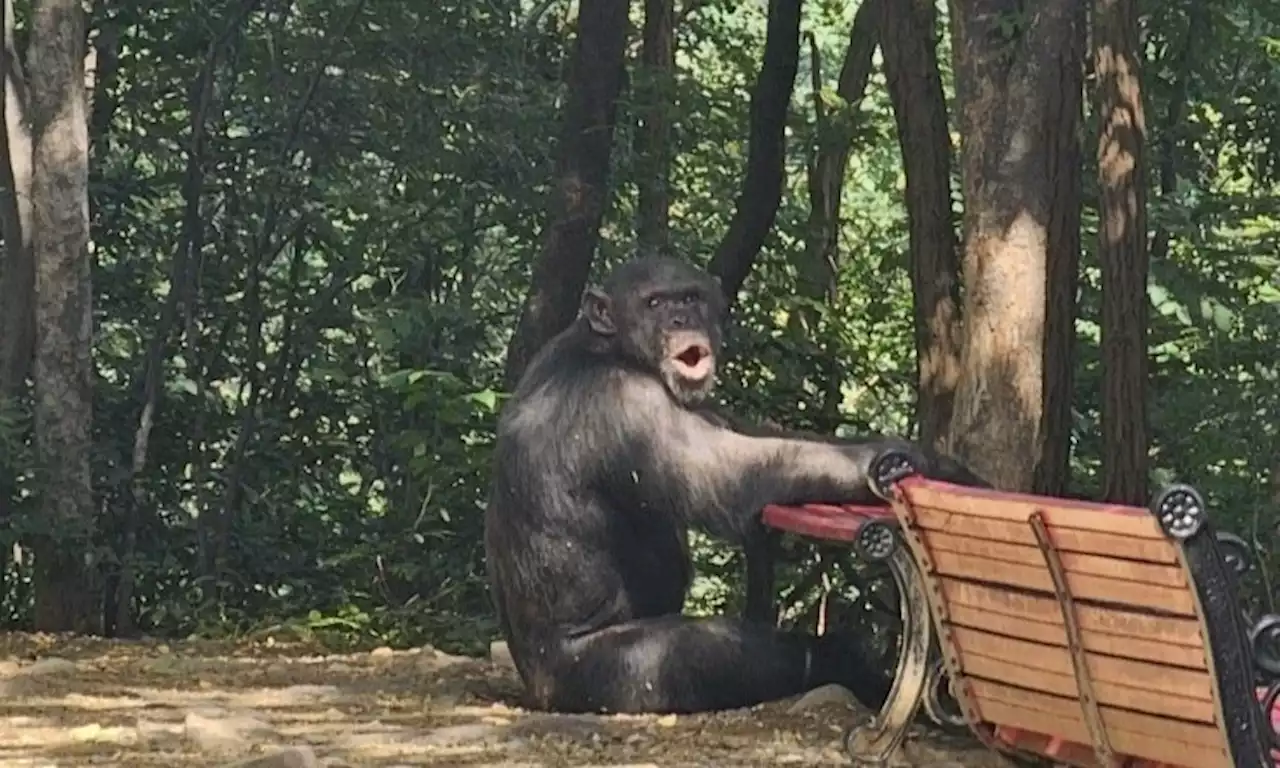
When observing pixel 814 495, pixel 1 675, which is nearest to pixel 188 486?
pixel 1 675

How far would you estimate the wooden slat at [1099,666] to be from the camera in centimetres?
402

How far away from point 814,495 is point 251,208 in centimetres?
700

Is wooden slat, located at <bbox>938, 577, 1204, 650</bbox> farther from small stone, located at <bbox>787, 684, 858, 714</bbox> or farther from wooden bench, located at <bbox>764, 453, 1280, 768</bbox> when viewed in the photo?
small stone, located at <bbox>787, 684, 858, 714</bbox>

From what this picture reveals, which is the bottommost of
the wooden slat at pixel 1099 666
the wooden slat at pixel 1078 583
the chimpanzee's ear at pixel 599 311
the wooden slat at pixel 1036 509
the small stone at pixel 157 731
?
the small stone at pixel 157 731

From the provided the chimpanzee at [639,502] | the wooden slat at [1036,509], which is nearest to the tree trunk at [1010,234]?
the chimpanzee at [639,502]

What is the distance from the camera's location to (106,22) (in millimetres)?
11586

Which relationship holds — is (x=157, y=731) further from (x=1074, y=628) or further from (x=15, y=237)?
(x=15, y=237)

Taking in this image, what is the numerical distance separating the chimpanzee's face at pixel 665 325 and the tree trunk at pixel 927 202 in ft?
3.28

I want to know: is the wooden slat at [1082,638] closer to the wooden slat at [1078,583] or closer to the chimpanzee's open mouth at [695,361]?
the wooden slat at [1078,583]

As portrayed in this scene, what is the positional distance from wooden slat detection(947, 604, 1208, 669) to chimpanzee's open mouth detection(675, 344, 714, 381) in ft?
5.80

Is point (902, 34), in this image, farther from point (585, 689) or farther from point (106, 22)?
point (106, 22)

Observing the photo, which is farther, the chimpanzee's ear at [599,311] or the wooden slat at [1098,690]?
the chimpanzee's ear at [599,311]

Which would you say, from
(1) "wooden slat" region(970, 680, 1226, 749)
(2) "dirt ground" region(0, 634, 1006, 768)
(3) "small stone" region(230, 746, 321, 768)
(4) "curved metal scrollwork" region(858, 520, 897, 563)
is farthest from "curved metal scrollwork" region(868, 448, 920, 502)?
(3) "small stone" region(230, 746, 321, 768)

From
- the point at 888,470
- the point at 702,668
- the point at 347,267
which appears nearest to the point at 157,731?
the point at 702,668
